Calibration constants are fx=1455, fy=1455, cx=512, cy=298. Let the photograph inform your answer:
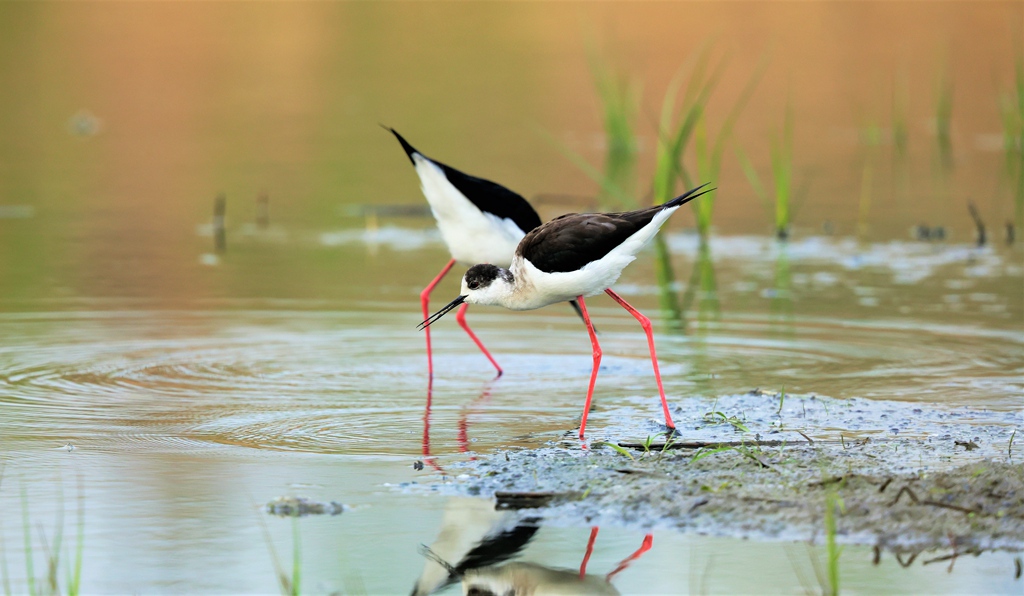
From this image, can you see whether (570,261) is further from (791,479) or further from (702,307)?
(702,307)

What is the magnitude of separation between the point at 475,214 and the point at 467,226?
13cm

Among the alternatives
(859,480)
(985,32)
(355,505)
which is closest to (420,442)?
(355,505)

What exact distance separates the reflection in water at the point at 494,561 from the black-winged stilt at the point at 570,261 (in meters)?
1.37

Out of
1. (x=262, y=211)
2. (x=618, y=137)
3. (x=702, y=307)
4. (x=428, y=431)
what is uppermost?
(x=618, y=137)

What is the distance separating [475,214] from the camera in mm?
7898

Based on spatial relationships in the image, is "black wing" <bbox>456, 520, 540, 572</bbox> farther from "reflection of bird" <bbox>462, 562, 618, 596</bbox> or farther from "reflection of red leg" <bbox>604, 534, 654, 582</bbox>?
"reflection of red leg" <bbox>604, 534, 654, 582</bbox>

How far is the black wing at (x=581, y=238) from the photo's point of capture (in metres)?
6.40

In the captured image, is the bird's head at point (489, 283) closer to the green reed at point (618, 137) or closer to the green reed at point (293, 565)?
the green reed at point (293, 565)

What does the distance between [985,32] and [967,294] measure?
891 inches

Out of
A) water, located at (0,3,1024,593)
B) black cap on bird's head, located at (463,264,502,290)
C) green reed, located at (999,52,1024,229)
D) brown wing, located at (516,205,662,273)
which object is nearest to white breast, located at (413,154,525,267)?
water, located at (0,3,1024,593)

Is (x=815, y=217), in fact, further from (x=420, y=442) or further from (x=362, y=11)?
(x=362, y=11)

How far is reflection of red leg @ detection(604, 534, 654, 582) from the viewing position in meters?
4.47

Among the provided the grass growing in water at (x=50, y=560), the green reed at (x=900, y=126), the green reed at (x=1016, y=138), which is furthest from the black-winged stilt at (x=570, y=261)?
the green reed at (x=900, y=126)

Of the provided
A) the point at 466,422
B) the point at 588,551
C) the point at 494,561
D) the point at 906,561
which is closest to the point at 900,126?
the point at 466,422
